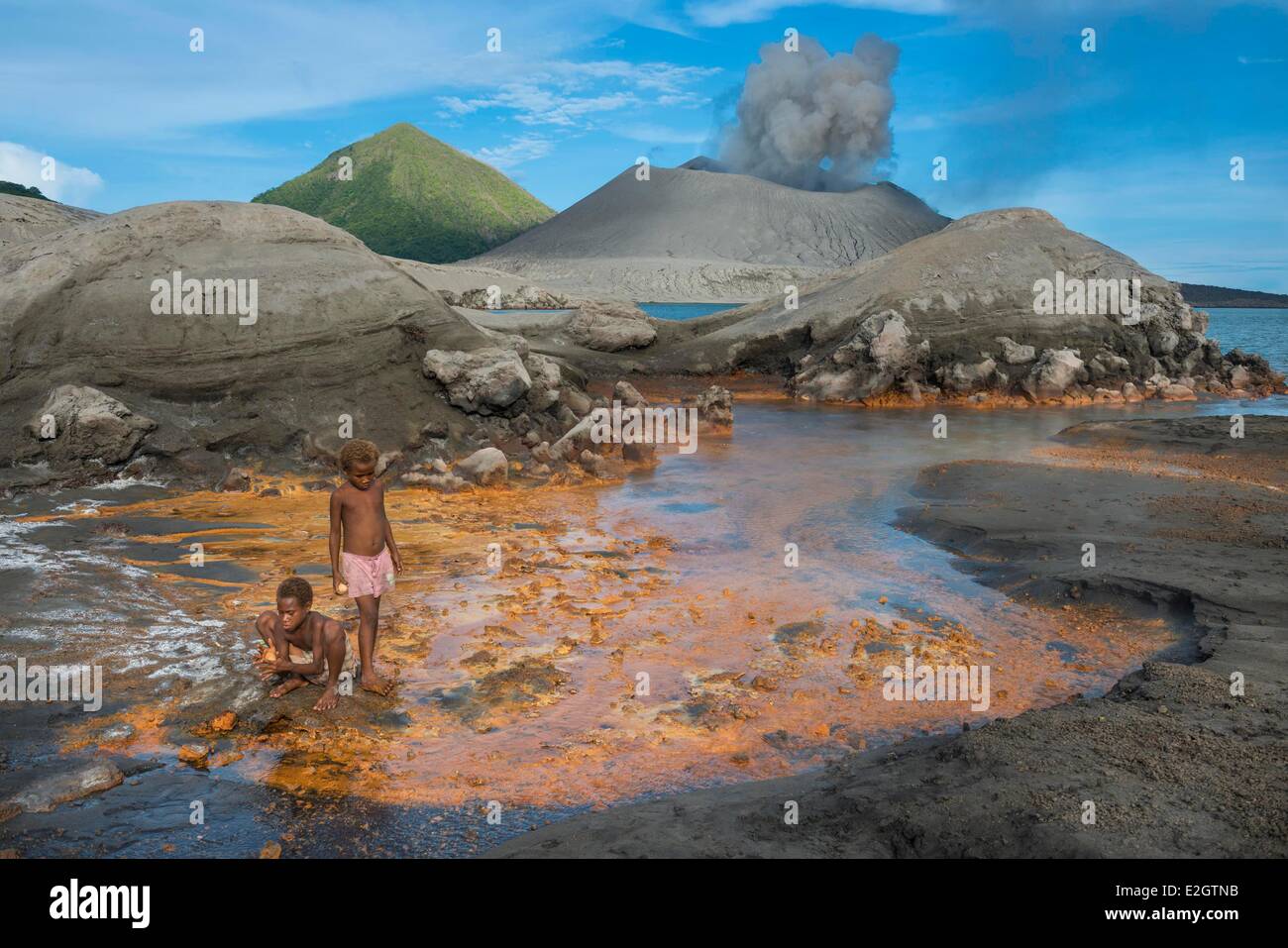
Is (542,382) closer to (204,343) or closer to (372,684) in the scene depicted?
(204,343)

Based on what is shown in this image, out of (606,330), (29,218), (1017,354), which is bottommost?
(1017,354)

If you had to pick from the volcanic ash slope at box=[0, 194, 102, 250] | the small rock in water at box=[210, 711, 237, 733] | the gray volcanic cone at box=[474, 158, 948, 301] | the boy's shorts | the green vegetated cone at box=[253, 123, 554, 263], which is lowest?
the small rock in water at box=[210, 711, 237, 733]

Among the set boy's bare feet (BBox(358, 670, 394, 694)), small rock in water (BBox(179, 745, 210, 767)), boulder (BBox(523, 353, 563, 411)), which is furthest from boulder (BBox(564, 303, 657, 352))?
small rock in water (BBox(179, 745, 210, 767))

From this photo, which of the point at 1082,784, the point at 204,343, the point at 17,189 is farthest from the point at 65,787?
the point at 17,189

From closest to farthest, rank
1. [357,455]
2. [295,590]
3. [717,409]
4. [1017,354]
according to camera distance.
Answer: [295,590] → [357,455] → [717,409] → [1017,354]

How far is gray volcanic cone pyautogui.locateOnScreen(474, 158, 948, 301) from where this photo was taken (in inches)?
4336

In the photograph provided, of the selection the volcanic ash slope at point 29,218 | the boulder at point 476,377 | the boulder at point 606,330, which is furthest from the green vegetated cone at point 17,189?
the boulder at point 476,377

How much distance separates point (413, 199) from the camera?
15800 centimetres

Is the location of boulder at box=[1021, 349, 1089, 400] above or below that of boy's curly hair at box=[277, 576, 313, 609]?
above

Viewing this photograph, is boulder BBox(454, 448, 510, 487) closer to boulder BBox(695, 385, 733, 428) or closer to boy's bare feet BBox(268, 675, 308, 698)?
boulder BBox(695, 385, 733, 428)

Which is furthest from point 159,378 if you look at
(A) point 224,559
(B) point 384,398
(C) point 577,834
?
(C) point 577,834

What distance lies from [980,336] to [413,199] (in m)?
149

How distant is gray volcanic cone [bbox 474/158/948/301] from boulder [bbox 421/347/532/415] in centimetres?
8810

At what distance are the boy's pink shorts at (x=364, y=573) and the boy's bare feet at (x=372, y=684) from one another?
49 centimetres
